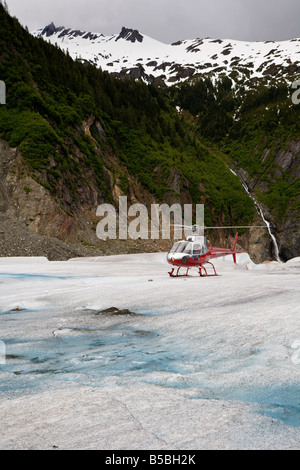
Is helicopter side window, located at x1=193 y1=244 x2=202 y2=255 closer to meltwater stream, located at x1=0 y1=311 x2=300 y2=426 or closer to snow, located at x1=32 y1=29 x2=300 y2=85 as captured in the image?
meltwater stream, located at x1=0 y1=311 x2=300 y2=426

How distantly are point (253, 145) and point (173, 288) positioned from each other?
90.0 m

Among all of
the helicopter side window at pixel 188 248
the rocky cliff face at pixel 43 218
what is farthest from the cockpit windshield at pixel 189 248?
the rocky cliff face at pixel 43 218

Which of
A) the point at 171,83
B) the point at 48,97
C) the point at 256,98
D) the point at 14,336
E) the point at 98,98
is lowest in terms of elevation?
the point at 14,336

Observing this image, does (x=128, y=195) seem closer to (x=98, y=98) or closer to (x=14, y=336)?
(x=98, y=98)

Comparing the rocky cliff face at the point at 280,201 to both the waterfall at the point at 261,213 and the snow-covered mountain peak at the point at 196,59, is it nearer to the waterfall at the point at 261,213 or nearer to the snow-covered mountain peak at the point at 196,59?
the waterfall at the point at 261,213

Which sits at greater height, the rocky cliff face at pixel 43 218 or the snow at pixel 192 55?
the snow at pixel 192 55

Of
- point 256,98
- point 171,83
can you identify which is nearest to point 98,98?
point 256,98

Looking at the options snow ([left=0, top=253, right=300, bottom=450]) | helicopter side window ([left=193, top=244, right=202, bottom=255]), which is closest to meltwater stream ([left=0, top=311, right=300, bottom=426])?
snow ([left=0, top=253, right=300, bottom=450])

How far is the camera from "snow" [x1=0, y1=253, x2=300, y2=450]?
2857 mm

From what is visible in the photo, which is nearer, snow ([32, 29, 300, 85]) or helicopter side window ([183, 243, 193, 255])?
helicopter side window ([183, 243, 193, 255])

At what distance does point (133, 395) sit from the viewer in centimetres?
364

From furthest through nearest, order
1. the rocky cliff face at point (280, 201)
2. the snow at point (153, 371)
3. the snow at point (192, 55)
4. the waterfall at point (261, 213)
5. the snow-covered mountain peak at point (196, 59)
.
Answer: the snow at point (192, 55)
the snow-covered mountain peak at point (196, 59)
the waterfall at point (261, 213)
the rocky cliff face at point (280, 201)
the snow at point (153, 371)

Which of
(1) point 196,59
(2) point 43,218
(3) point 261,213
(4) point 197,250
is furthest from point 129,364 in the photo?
(1) point 196,59

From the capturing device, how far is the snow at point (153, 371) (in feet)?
9.37
